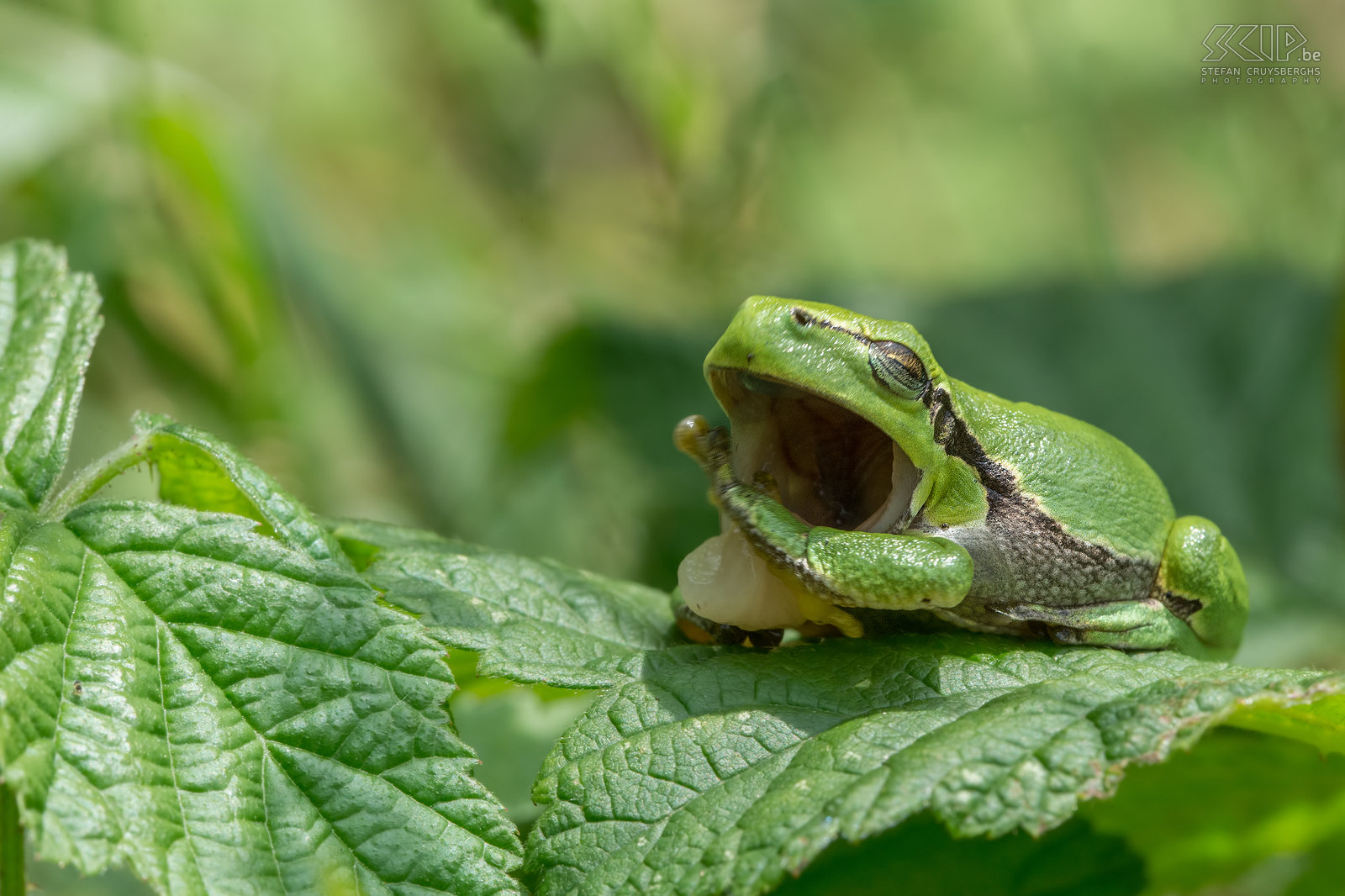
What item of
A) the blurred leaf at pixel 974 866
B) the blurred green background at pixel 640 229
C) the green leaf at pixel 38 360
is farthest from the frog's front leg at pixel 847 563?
the green leaf at pixel 38 360

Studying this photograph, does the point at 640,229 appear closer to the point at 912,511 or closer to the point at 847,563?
the point at 912,511

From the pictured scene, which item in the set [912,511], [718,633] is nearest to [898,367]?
[912,511]

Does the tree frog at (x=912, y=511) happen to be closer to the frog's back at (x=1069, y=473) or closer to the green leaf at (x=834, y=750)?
the frog's back at (x=1069, y=473)

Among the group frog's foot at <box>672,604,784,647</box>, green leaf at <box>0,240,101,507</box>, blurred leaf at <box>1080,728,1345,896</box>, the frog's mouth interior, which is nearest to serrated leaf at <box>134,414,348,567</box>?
green leaf at <box>0,240,101,507</box>

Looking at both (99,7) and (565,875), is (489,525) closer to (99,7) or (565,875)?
(99,7)

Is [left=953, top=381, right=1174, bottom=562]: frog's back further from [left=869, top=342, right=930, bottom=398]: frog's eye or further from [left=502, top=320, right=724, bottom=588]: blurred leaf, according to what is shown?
[left=502, top=320, right=724, bottom=588]: blurred leaf
